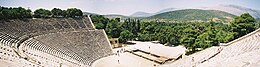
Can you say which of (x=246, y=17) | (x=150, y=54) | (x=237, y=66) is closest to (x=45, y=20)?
(x=150, y=54)

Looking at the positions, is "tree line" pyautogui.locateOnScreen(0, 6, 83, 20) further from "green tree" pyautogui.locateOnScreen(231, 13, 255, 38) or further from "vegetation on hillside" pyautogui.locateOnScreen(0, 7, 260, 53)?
"green tree" pyautogui.locateOnScreen(231, 13, 255, 38)

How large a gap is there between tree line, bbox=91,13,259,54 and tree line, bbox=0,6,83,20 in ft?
16.8

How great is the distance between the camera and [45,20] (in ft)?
148

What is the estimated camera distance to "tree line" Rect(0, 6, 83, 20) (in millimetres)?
38906

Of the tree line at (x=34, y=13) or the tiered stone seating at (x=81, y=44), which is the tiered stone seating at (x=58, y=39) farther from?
the tree line at (x=34, y=13)

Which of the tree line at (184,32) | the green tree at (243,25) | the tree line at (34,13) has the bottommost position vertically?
the tree line at (184,32)

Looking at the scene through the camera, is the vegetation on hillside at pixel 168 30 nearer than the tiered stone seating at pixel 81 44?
No

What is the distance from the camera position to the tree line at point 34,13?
38.9 m

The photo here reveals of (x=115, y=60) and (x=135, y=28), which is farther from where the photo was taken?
(x=135, y=28)

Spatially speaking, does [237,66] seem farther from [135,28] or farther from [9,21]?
[135,28]

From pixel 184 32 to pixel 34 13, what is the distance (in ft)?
86.0

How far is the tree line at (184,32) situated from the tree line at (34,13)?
5134 mm

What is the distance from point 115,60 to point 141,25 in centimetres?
2956

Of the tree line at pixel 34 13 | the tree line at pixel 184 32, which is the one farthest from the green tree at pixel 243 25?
the tree line at pixel 34 13
